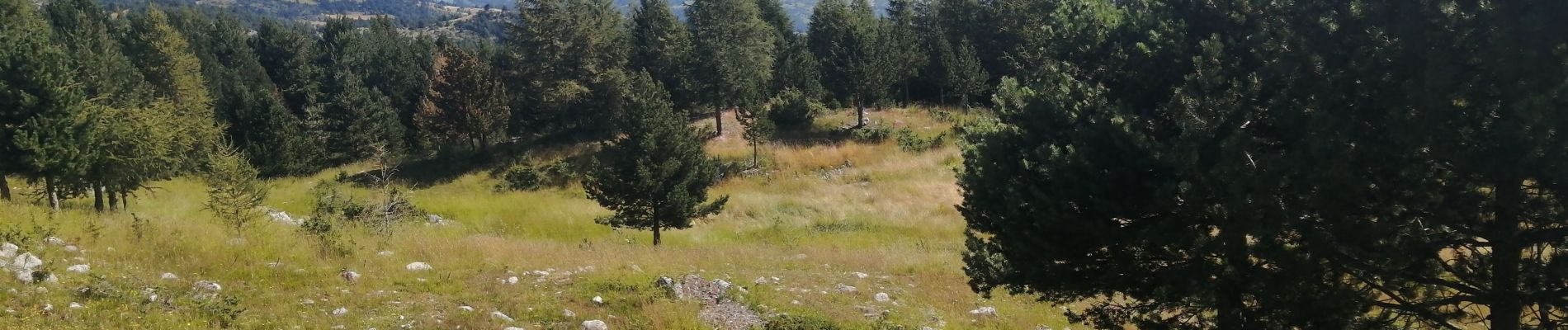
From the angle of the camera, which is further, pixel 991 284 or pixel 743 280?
pixel 743 280

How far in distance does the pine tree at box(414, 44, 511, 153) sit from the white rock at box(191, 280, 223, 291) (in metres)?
38.4

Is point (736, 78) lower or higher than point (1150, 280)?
higher

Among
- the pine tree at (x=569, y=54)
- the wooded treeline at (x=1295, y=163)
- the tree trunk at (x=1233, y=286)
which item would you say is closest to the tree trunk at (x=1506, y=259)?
the wooded treeline at (x=1295, y=163)

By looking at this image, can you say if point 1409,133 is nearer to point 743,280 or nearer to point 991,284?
point 991,284

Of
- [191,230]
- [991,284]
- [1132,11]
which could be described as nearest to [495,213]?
[191,230]

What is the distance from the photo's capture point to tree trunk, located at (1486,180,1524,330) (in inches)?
253

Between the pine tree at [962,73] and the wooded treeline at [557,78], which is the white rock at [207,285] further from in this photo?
the pine tree at [962,73]

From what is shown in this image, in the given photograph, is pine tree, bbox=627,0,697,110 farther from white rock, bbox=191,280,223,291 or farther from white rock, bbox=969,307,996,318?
white rock, bbox=191,280,223,291

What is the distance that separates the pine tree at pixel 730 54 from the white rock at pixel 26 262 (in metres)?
33.2

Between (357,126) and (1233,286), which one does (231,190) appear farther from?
(357,126)

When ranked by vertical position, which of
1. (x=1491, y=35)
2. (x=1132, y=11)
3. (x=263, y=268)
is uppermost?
(x=1132, y=11)

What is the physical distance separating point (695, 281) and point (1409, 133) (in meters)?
8.75

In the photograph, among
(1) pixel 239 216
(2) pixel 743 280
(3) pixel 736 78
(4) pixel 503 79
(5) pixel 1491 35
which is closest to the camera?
(5) pixel 1491 35

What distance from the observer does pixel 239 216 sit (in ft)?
55.5
